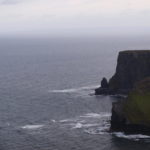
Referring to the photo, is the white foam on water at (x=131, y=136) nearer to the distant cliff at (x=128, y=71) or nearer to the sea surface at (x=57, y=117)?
the sea surface at (x=57, y=117)

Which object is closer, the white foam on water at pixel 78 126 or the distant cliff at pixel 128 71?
the white foam on water at pixel 78 126

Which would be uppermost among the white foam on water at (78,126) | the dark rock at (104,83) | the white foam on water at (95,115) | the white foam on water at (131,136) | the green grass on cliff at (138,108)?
the dark rock at (104,83)

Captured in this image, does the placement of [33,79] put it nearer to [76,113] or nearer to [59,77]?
[59,77]

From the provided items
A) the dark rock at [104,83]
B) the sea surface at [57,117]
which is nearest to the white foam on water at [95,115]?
the sea surface at [57,117]

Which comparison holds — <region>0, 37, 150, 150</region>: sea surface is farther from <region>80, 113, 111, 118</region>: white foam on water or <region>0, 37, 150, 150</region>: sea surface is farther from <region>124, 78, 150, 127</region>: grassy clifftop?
<region>124, 78, 150, 127</region>: grassy clifftop

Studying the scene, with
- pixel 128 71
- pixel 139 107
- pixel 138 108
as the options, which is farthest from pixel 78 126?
pixel 128 71

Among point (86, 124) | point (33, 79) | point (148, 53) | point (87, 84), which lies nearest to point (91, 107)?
point (86, 124)

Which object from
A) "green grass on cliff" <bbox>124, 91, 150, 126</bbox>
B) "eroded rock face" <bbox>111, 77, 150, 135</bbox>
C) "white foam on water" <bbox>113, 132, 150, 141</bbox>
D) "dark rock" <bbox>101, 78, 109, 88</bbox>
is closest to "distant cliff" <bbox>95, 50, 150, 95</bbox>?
"dark rock" <bbox>101, 78, 109, 88</bbox>
